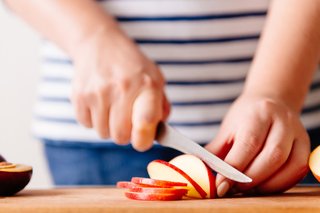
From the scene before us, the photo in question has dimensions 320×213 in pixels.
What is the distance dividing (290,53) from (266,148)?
167mm

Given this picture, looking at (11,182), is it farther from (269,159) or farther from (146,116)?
(269,159)

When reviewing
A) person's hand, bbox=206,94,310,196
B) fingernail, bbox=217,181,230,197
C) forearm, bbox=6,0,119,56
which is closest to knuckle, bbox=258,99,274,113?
person's hand, bbox=206,94,310,196

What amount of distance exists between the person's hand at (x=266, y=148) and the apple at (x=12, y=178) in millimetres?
A: 206

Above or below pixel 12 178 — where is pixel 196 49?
above

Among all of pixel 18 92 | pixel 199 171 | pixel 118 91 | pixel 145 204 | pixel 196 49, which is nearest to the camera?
pixel 145 204

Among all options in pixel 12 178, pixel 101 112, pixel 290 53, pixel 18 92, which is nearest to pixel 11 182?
pixel 12 178

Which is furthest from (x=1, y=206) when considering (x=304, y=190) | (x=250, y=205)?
(x=304, y=190)

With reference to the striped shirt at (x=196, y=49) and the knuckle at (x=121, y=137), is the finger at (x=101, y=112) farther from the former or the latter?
the striped shirt at (x=196, y=49)

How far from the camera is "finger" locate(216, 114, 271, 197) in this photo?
831 millimetres

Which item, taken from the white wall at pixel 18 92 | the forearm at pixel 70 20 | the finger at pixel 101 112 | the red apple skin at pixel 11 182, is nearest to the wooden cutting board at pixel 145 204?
the red apple skin at pixel 11 182

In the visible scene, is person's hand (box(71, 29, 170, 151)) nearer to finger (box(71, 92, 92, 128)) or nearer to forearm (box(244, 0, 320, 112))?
finger (box(71, 92, 92, 128))

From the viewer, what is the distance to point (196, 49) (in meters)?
1.12

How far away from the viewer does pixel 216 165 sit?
2.69 feet

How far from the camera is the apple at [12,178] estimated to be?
2.72 ft
